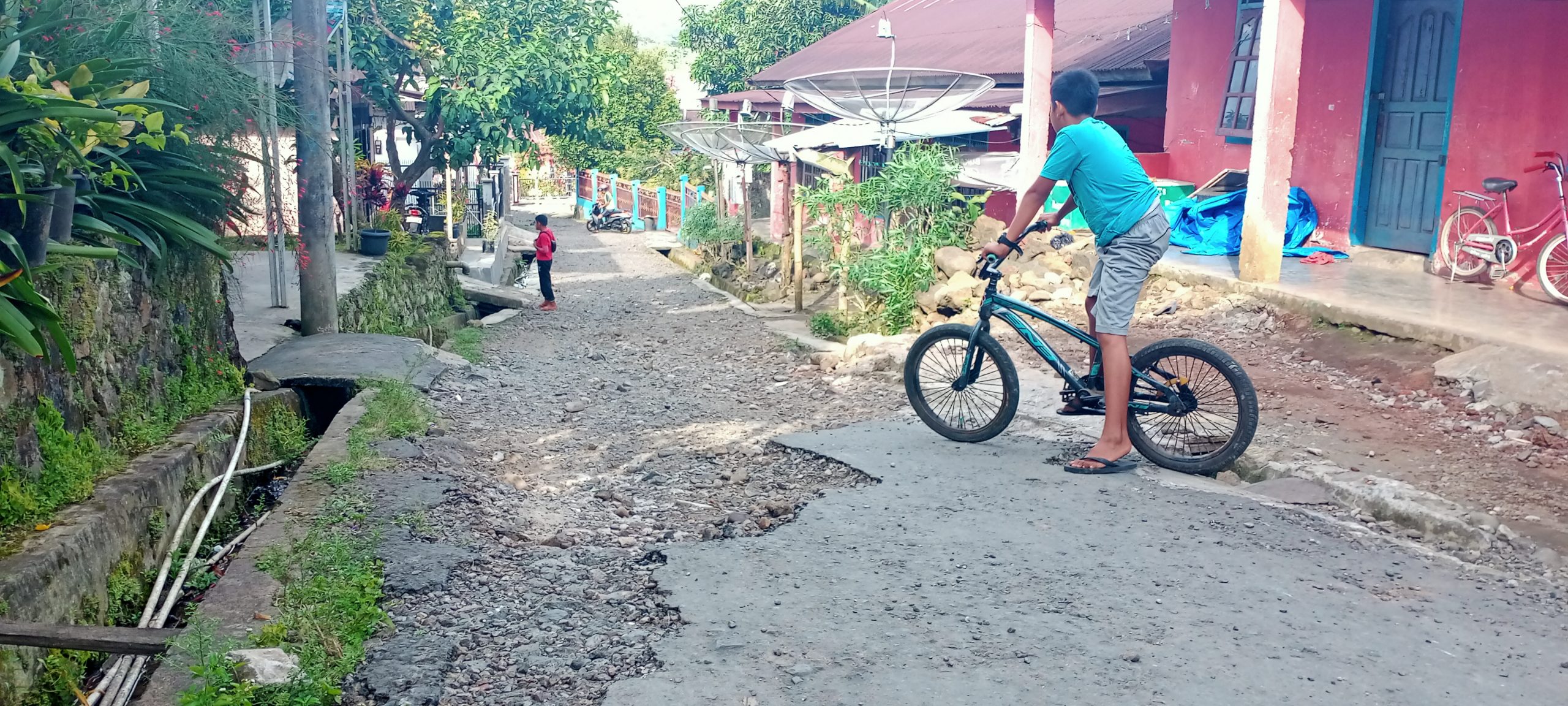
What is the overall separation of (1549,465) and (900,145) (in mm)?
10829

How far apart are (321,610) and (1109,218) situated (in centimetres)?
333

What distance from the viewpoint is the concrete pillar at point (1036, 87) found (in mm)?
11422

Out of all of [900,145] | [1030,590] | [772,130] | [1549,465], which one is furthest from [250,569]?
[772,130]

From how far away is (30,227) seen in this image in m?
4.23

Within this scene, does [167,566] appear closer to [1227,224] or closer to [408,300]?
[408,300]

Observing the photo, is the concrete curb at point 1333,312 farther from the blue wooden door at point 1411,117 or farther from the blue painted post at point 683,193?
the blue painted post at point 683,193

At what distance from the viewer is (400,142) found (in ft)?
95.5

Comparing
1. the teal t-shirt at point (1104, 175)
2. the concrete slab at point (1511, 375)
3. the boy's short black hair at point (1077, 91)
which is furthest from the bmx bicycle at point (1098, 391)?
the concrete slab at point (1511, 375)

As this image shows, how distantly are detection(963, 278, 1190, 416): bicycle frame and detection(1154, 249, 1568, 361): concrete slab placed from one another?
2603 mm

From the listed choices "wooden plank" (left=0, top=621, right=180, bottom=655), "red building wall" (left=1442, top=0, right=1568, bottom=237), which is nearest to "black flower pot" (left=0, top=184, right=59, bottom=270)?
"wooden plank" (left=0, top=621, right=180, bottom=655)

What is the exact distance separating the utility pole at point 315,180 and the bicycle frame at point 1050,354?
16.9 feet

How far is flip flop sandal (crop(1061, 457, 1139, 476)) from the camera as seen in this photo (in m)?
4.94

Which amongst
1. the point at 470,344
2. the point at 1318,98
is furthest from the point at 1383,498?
the point at 470,344

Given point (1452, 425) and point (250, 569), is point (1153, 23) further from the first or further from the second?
point (250, 569)
